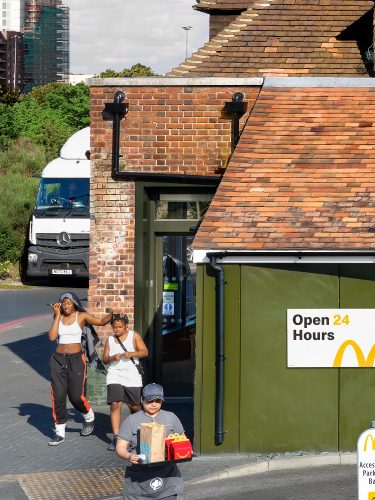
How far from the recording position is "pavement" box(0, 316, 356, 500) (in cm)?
1353

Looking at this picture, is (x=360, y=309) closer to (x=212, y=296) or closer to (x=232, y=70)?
(x=212, y=296)

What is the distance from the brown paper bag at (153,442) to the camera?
33.1 ft

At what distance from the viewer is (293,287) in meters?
14.9

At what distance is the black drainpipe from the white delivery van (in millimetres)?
19443

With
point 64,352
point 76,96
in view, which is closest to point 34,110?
point 76,96

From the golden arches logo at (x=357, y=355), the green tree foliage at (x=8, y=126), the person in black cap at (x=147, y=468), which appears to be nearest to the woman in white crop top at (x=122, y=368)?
the golden arches logo at (x=357, y=355)

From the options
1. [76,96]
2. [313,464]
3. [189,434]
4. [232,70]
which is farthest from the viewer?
[76,96]

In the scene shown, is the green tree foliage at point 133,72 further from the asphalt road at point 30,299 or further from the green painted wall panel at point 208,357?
the green painted wall panel at point 208,357

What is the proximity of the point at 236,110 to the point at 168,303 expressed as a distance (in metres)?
3.20

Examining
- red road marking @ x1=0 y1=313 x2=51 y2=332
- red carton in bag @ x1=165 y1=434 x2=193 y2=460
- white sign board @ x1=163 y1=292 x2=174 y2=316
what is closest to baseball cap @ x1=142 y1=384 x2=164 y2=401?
red carton in bag @ x1=165 y1=434 x2=193 y2=460

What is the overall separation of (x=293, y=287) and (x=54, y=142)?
48114 mm

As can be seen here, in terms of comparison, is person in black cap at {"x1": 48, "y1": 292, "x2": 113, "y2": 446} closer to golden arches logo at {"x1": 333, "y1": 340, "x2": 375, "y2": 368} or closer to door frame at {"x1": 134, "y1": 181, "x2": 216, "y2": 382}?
door frame at {"x1": 134, "y1": 181, "x2": 216, "y2": 382}

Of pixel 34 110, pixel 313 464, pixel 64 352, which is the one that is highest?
pixel 34 110

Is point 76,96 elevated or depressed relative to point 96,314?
elevated
